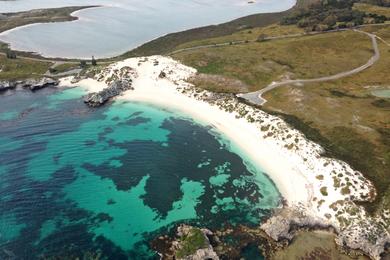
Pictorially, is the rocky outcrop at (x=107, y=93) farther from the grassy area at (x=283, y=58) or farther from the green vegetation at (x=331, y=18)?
the green vegetation at (x=331, y=18)

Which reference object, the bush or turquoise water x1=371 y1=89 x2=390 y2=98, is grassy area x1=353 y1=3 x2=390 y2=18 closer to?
turquoise water x1=371 y1=89 x2=390 y2=98

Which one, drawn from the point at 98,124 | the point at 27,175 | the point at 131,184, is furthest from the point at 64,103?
the point at 131,184

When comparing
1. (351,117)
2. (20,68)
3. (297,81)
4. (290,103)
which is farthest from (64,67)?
(351,117)

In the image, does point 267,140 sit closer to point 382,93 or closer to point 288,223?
point 288,223

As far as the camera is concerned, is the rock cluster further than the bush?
No

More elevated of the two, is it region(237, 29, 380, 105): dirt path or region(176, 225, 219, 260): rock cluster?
region(237, 29, 380, 105): dirt path

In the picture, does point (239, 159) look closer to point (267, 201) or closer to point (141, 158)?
point (267, 201)

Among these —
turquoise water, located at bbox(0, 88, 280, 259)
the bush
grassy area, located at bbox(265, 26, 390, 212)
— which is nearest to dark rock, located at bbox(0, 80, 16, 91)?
turquoise water, located at bbox(0, 88, 280, 259)
